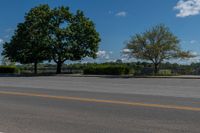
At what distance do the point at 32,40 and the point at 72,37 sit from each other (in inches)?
201

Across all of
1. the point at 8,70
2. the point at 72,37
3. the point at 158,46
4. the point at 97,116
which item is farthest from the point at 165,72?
the point at 97,116

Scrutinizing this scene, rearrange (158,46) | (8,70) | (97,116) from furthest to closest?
1. (8,70)
2. (158,46)
3. (97,116)

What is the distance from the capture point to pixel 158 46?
158ft

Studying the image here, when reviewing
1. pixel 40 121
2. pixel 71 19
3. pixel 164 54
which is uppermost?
pixel 71 19

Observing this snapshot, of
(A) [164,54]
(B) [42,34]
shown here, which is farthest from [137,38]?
(B) [42,34]

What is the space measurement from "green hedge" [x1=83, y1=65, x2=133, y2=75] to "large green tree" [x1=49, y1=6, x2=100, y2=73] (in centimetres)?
321

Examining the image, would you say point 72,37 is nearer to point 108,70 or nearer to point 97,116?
point 108,70

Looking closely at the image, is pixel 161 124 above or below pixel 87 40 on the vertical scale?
below

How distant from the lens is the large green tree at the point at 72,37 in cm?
5409

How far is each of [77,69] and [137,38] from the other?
1356 centimetres

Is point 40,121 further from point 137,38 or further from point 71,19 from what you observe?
point 71,19

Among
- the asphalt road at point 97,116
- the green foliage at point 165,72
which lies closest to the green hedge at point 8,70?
the green foliage at point 165,72

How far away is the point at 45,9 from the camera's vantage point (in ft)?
183

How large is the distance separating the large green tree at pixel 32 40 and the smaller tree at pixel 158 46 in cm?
1158
